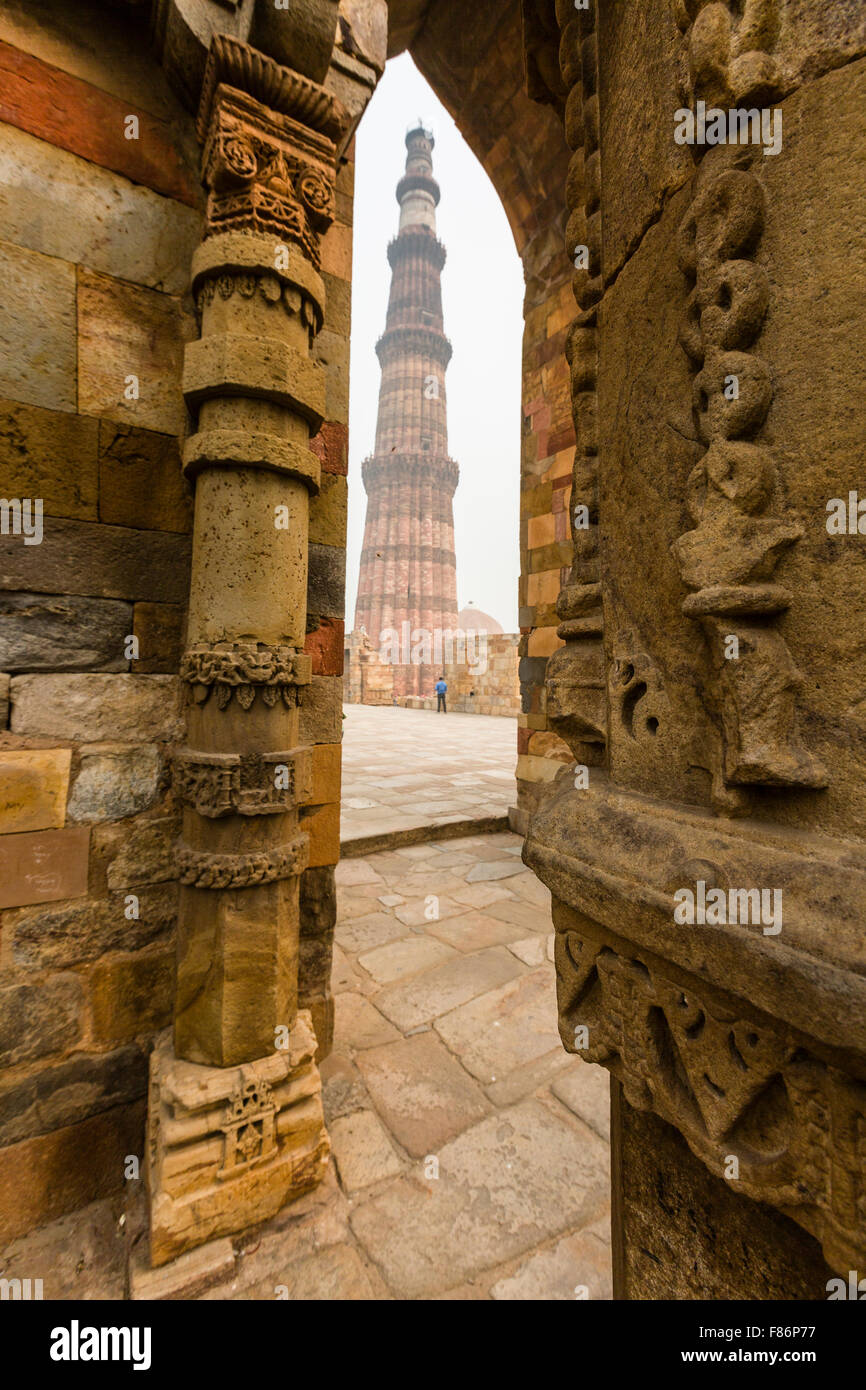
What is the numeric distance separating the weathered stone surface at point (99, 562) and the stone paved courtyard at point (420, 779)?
2.76 meters

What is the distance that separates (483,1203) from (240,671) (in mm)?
1537

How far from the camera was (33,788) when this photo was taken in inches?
57.9

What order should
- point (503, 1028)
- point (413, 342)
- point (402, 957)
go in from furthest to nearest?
point (413, 342)
point (402, 957)
point (503, 1028)

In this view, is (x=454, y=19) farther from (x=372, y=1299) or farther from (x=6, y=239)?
(x=372, y=1299)

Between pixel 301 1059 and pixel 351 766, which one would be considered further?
pixel 351 766

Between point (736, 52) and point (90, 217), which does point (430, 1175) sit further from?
point (90, 217)

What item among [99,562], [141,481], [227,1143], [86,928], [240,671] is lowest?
[227,1143]

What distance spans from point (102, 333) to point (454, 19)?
5.03m

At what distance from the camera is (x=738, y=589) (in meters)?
0.62

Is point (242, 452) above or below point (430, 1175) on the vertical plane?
above

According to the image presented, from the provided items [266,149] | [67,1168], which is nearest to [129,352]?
[266,149]

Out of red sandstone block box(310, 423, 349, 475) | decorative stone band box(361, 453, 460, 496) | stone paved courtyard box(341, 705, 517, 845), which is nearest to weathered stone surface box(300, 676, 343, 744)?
red sandstone block box(310, 423, 349, 475)

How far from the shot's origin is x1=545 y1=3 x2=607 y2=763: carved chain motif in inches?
37.5

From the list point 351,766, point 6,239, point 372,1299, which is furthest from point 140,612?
point 351,766
